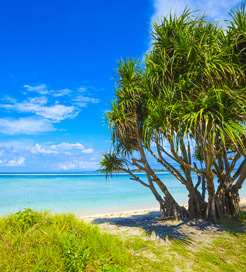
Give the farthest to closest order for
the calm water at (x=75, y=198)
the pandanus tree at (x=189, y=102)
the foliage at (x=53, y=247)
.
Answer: the calm water at (x=75, y=198) < the pandanus tree at (x=189, y=102) < the foliage at (x=53, y=247)

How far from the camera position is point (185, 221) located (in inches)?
214

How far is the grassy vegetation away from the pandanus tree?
1734 millimetres

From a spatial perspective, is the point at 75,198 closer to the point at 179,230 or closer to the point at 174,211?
the point at 174,211

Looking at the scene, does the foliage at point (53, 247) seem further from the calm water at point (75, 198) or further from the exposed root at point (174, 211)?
the exposed root at point (174, 211)

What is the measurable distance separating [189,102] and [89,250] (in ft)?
9.59

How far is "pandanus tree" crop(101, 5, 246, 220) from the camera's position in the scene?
149 inches

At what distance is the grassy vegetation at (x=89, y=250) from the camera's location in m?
2.46

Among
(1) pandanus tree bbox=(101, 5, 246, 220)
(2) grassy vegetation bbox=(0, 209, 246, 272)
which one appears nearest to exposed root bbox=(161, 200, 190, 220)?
(1) pandanus tree bbox=(101, 5, 246, 220)

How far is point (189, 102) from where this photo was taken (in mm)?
3932

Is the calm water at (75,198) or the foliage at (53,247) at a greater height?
the calm water at (75,198)

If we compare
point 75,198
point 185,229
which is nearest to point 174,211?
point 185,229

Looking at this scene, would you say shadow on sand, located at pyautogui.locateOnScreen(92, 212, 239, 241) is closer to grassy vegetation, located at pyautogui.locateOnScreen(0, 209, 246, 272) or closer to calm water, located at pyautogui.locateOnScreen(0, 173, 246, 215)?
grassy vegetation, located at pyautogui.locateOnScreen(0, 209, 246, 272)

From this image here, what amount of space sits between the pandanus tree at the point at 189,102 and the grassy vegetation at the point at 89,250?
173 cm

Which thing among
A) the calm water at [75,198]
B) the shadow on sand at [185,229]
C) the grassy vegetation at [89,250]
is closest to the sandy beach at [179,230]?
the shadow on sand at [185,229]
